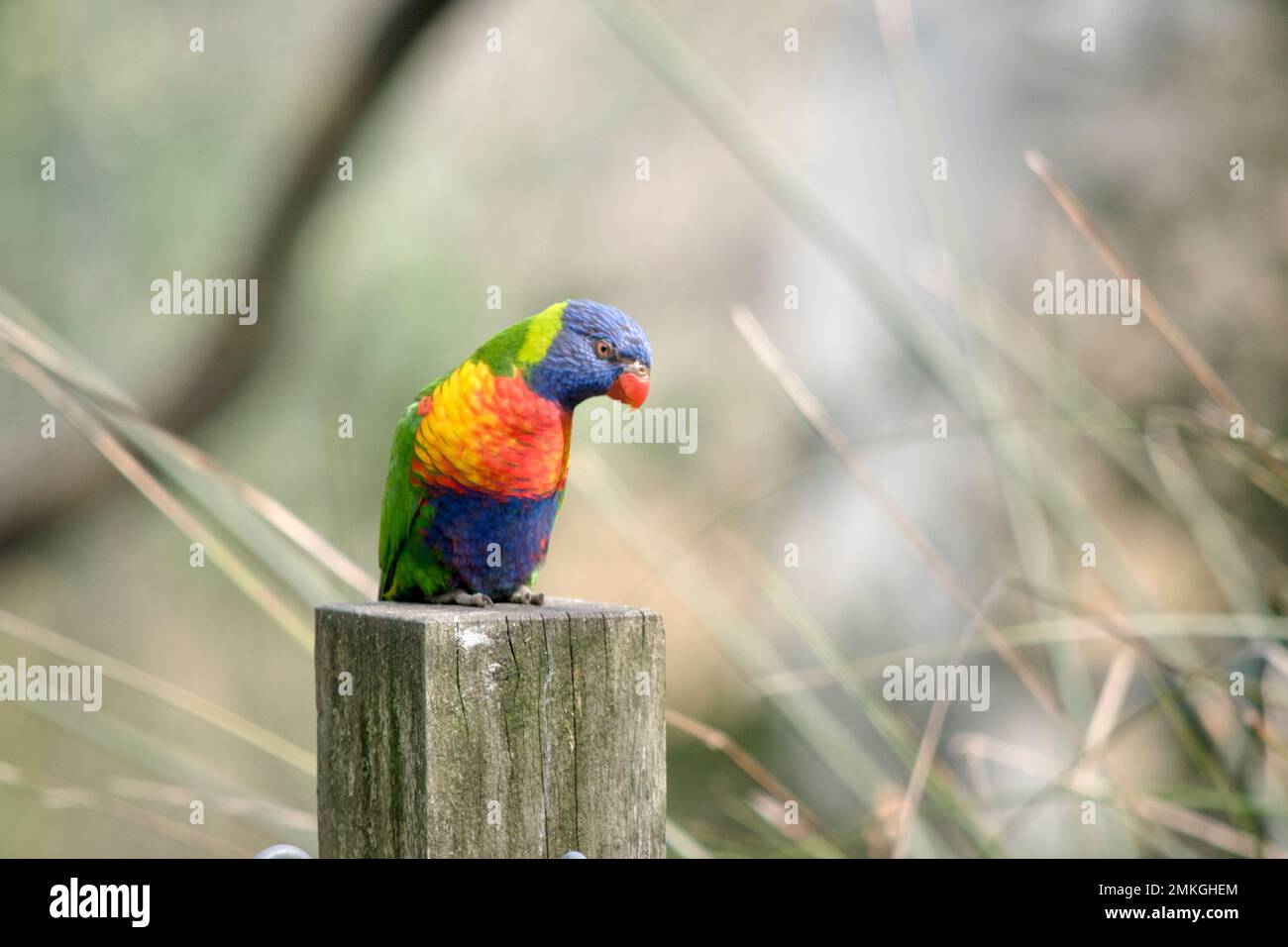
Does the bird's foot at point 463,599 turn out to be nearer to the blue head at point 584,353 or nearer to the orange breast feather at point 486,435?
the orange breast feather at point 486,435

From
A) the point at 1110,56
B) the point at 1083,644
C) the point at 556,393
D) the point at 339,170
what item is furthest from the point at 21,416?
the point at 1110,56

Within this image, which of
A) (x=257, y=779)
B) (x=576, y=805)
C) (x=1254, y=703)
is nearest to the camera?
(x=576, y=805)

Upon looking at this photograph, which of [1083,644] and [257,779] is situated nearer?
[1083,644]

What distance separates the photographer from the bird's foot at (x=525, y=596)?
5.64 ft

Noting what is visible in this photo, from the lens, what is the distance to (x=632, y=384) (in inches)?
72.8

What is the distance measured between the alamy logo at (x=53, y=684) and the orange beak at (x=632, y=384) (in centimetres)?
123

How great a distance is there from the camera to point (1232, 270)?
393 centimetres

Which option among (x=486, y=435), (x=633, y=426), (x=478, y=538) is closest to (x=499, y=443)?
(x=486, y=435)

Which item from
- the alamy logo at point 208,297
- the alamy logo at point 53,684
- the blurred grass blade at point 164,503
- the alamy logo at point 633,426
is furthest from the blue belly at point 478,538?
the alamy logo at point 208,297

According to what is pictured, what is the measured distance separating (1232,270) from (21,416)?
396cm

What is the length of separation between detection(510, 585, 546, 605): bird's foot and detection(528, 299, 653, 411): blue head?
30cm

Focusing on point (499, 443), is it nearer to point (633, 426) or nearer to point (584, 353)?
point (584, 353)

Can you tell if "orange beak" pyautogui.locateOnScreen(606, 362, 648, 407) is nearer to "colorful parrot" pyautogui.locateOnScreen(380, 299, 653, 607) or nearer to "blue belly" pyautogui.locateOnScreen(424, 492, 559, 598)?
"colorful parrot" pyautogui.locateOnScreen(380, 299, 653, 607)

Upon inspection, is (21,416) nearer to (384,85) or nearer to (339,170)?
(339,170)
